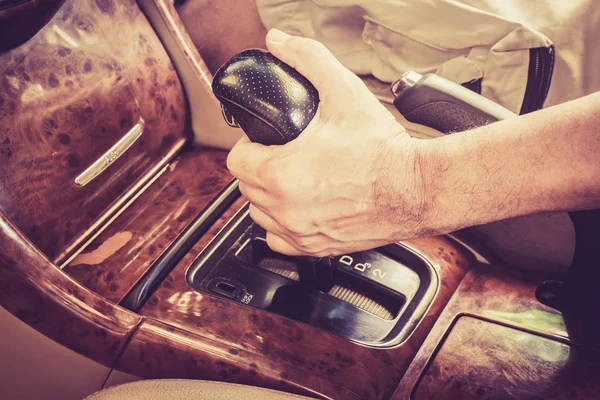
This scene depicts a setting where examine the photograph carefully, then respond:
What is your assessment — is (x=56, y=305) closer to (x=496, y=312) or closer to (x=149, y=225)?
(x=149, y=225)

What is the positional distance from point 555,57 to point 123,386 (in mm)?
863

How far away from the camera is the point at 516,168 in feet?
1.68

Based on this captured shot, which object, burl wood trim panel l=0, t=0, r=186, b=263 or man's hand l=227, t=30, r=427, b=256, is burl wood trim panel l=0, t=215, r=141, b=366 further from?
man's hand l=227, t=30, r=427, b=256

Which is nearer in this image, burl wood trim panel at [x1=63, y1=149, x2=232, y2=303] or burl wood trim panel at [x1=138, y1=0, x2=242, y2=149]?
burl wood trim panel at [x1=63, y1=149, x2=232, y2=303]

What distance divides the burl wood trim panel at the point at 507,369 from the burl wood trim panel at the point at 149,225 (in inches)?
15.8

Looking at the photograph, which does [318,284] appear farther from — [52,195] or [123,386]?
[52,195]

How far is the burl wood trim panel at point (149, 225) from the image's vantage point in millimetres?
693

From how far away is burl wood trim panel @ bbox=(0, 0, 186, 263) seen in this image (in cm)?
66

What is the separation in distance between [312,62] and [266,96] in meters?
0.08

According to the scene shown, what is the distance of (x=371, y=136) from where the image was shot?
0.56 m

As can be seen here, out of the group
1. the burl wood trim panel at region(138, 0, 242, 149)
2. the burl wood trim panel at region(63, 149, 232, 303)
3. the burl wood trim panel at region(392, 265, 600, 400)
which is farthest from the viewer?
the burl wood trim panel at region(138, 0, 242, 149)

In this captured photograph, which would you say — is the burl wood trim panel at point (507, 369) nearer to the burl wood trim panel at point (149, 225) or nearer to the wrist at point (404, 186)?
the wrist at point (404, 186)

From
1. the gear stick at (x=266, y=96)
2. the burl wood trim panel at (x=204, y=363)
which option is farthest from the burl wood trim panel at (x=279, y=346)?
the gear stick at (x=266, y=96)

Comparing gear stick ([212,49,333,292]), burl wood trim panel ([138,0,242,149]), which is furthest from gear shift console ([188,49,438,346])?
burl wood trim panel ([138,0,242,149])
